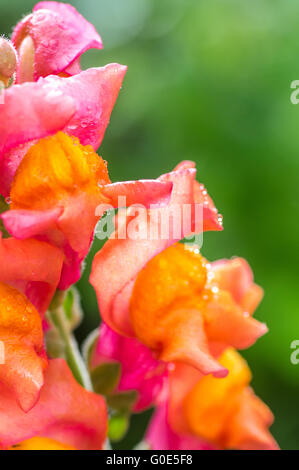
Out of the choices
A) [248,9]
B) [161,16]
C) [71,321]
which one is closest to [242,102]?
[248,9]

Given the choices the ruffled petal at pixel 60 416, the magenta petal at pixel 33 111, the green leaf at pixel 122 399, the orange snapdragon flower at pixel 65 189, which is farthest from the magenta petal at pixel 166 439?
the magenta petal at pixel 33 111

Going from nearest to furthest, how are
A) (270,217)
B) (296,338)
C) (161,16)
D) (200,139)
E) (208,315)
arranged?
(208,315), (296,338), (270,217), (200,139), (161,16)

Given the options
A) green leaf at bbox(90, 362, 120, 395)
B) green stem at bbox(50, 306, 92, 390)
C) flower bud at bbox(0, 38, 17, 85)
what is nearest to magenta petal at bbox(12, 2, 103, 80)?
flower bud at bbox(0, 38, 17, 85)

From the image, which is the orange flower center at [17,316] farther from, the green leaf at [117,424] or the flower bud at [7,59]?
the green leaf at [117,424]

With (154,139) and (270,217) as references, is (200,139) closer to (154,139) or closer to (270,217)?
(154,139)

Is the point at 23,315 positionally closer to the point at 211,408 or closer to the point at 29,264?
the point at 29,264

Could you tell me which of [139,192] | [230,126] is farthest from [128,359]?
[230,126]

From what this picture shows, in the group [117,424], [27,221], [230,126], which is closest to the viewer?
[27,221]
